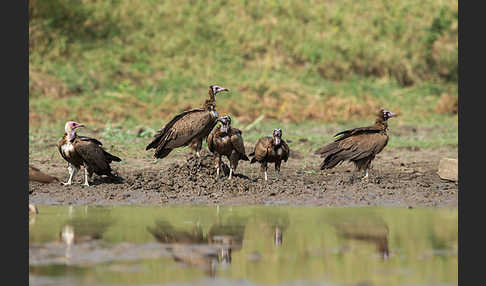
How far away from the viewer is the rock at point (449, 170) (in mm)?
12875

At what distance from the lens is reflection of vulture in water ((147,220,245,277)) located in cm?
792

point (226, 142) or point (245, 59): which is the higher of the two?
point (245, 59)

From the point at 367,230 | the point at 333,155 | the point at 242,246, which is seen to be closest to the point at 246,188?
the point at 333,155

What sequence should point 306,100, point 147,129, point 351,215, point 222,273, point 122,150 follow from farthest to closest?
point 306,100 → point 147,129 → point 122,150 → point 351,215 → point 222,273

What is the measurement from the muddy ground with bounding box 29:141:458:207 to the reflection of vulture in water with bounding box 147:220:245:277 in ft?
6.23

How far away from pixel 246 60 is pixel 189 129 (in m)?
10.7

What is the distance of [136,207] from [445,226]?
13.2 feet

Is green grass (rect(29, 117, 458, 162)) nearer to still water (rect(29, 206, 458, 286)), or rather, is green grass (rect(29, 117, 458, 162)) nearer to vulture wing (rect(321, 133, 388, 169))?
→ vulture wing (rect(321, 133, 388, 169))

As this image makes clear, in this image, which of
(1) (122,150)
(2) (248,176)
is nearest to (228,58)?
(1) (122,150)

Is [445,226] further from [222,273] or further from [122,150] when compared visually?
[122,150]

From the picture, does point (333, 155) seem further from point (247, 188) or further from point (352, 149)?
point (247, 188)

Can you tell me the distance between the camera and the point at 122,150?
1574 centimetres

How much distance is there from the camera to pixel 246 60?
77.5ft

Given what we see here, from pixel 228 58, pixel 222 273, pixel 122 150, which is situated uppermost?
pixel 228 58
